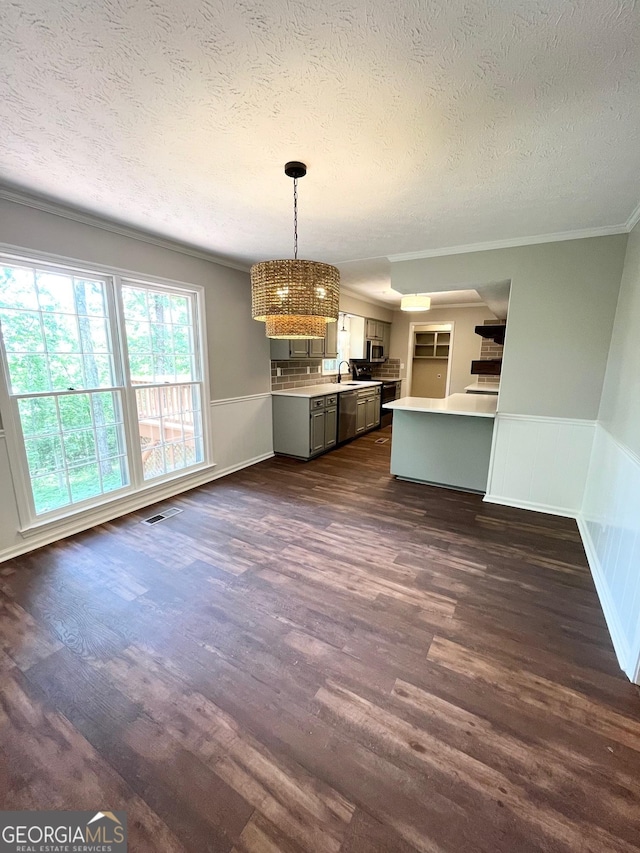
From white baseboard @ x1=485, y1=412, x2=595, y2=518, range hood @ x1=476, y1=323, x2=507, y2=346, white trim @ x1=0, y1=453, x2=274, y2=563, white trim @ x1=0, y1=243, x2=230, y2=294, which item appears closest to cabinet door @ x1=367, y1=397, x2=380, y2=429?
range hood @ x1=476, y1=323, x2=507, y2=346

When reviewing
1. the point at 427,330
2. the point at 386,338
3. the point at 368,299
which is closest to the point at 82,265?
the point at 368,299

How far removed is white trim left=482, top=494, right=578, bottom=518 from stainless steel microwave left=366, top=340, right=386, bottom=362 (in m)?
3.98

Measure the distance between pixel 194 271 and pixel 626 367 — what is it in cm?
387

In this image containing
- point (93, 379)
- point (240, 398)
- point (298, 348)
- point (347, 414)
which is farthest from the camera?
point (347, 414)

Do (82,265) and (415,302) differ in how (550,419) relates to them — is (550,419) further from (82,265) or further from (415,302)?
(82,265)

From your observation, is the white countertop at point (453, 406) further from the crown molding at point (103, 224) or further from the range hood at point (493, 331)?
the crown molding at point (103, 224)

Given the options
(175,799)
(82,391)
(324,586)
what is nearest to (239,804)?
(175,799)

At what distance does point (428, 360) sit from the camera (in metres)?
7.86

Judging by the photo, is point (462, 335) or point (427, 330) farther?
point (427, 330)

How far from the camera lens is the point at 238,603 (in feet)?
6.72

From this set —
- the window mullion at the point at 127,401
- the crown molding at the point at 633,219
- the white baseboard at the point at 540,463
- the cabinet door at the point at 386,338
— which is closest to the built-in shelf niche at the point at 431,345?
the cabinet door at the point at 386,338

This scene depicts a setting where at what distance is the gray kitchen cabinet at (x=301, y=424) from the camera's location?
4.74 meters

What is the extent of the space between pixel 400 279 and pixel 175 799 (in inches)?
162

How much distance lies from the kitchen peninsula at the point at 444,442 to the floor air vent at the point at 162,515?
2468 mm
